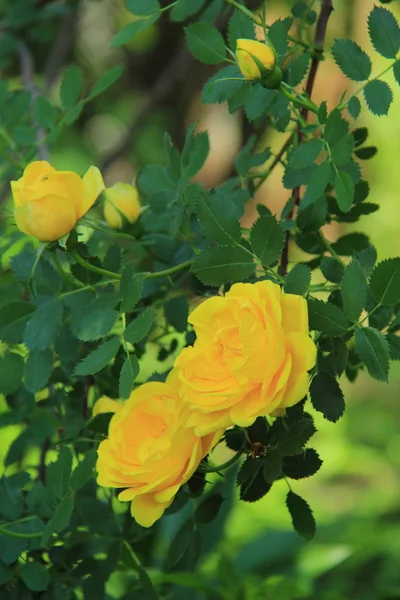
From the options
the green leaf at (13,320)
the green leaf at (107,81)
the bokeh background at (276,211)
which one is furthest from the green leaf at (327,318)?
the bokeh background at (276,211)

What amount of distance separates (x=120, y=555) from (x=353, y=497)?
1381 millimetres

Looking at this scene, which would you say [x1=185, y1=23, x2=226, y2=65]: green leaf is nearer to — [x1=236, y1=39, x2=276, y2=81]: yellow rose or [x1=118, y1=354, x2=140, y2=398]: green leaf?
[x1=236, y1=39, x2=276, y2=81]: yellow rose

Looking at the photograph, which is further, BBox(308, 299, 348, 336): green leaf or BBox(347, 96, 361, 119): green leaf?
BBox(347, 96, 361, 119): green leaf

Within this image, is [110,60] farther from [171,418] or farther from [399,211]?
[171,418]

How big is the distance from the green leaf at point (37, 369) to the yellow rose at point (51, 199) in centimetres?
15

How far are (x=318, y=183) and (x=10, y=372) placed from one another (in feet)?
0.81

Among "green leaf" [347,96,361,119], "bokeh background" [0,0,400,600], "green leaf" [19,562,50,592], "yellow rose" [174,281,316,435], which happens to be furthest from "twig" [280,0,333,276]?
"bokeh background" [0,0,400,600]

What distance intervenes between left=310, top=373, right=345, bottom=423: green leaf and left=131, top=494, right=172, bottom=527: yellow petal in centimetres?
10

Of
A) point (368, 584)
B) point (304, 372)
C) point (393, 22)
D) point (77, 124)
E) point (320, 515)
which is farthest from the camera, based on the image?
point (77, 124)

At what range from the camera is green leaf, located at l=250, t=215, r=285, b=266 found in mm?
496

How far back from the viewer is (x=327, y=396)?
0.50 meters

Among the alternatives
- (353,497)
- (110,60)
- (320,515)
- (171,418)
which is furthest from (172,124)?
(171,418)

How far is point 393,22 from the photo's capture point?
576 millimetres

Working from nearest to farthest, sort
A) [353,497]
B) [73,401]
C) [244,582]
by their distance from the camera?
[73,401]
[244,582]
[353,497]
